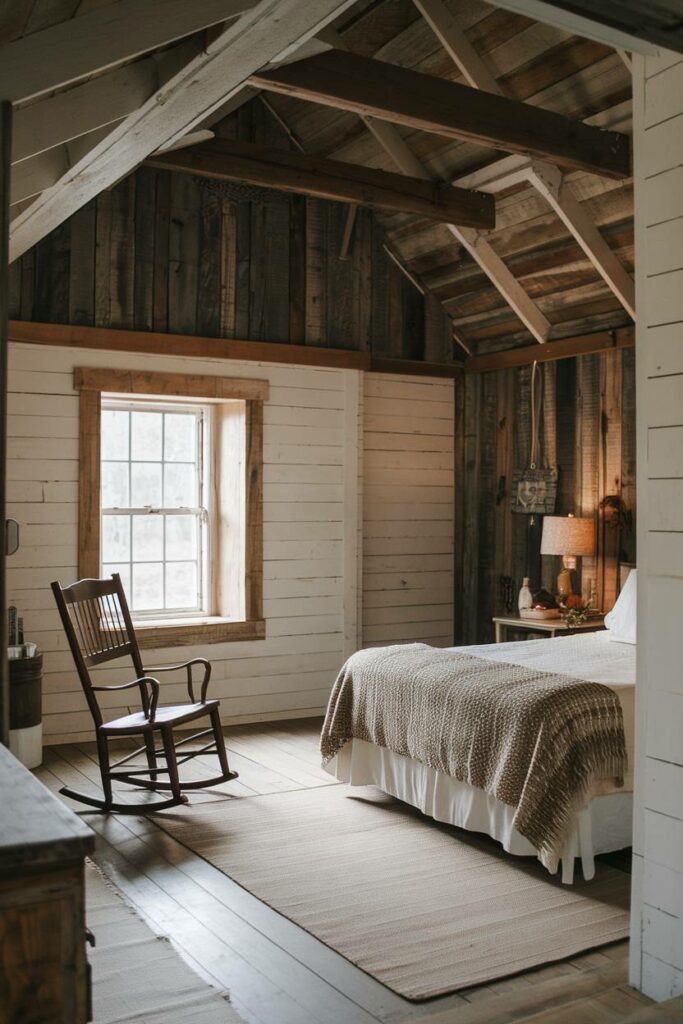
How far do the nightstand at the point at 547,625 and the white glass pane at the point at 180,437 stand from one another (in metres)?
2.30

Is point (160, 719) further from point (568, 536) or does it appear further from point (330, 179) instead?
point (330, 179)

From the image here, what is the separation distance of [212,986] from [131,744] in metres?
3.19

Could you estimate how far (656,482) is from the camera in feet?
8.60

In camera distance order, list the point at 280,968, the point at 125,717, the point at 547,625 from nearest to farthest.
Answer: the point at 280,968
the point at 125,717
the point at 547,625

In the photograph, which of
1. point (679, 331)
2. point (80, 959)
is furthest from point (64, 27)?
point (80, 959)

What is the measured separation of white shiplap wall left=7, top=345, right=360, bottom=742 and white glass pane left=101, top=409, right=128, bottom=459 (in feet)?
1.20

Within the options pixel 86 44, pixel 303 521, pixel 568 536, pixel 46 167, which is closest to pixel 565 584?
pixel 568 536

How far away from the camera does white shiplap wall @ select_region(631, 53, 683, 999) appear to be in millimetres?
2539

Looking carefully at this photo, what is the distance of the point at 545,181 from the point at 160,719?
3.59 metres

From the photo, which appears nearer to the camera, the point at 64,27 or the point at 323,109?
the point at 64,27

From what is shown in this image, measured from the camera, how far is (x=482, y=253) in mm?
6414

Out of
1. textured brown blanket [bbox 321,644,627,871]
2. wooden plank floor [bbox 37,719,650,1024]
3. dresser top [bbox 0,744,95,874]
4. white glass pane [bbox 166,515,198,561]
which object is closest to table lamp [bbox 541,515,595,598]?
textured brown blanket [bbox 321,644,627,871]

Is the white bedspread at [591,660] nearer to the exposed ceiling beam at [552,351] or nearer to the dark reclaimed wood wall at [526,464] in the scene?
the dark reclaimed wood wall at [526,464]

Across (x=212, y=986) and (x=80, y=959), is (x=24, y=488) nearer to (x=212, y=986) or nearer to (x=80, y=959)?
(x=212, y=986)
